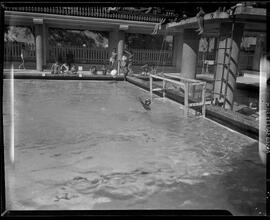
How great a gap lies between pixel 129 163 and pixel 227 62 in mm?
6427

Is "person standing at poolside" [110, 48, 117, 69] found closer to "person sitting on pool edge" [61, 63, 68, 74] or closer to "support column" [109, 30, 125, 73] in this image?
"support column" [109, 30, 125, 73]

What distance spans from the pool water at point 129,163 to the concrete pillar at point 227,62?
2176 mm

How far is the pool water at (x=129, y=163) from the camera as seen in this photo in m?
3.90

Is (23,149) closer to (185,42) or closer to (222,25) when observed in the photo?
(222,25)

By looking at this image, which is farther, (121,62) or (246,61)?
(246,61)

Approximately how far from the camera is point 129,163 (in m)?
5.05

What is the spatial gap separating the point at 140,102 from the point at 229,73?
11.0ft

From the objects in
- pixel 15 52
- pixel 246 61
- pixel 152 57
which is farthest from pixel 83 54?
pixel 246 61

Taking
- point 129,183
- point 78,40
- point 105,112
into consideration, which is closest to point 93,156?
point 129,183

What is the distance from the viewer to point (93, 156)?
5.31 meters

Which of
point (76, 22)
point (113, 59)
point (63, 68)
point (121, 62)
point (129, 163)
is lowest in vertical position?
point (129, 163)

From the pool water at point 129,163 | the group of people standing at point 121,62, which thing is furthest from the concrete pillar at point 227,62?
the group of people standing at point 121,62

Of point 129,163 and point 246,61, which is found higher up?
point 246,61

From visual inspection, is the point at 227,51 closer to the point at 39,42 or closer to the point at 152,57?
the point at 39,42
